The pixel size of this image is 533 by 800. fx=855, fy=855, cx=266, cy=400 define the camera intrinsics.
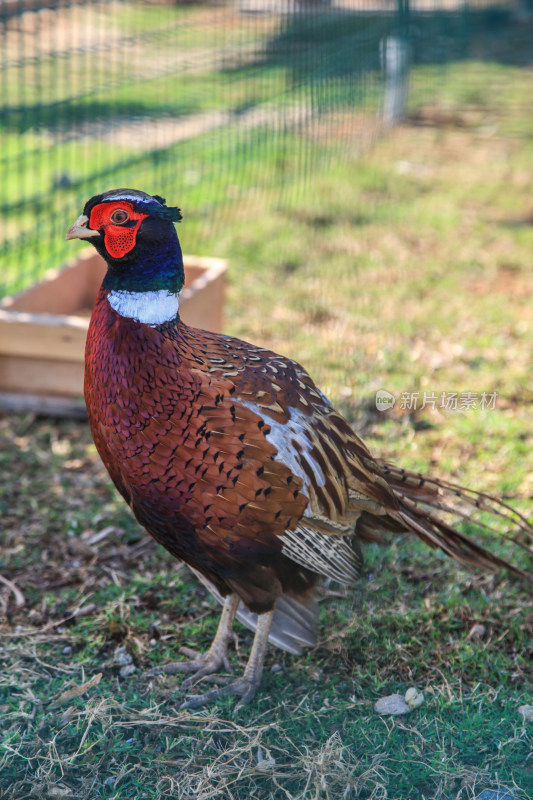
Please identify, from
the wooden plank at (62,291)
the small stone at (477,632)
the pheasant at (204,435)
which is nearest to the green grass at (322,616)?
the small stone at (477,632)

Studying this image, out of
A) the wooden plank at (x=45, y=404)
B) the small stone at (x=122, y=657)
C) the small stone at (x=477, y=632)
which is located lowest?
the small stone at (x=122, y=657)

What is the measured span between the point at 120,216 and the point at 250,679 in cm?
134

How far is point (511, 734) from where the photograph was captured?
2264 millimetres

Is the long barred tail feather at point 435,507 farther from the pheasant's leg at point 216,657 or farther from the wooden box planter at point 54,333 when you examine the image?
the wooden box planter at point 54,333

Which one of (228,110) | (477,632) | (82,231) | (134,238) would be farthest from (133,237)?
(228,110)

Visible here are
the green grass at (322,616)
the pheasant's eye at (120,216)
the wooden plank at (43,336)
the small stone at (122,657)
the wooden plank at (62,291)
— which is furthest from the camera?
the wooden plank at (62,291)

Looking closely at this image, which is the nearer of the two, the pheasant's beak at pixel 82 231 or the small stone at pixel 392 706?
the pheasant's beak at pixel 82 231

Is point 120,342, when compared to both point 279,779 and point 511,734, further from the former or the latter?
point 511,734

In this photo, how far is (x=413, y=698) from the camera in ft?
7.87

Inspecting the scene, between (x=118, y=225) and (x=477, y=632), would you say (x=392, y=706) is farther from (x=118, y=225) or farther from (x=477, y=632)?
(x=118, y=225)

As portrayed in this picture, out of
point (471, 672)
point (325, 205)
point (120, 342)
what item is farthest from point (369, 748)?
point (325, 205)

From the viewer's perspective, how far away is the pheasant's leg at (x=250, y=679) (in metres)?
2.42
